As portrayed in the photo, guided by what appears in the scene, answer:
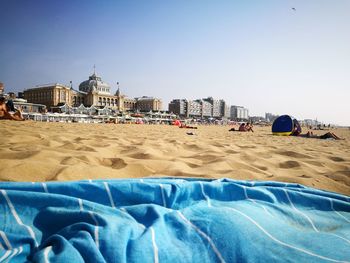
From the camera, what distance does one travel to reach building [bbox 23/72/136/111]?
79.2 metres

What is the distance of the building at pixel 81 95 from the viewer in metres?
79.2

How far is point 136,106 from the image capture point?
4085 inches

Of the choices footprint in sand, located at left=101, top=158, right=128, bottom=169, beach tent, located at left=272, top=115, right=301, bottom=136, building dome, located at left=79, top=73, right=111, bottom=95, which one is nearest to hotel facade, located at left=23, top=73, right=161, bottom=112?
building dome, located at left=79, top=73, right=111, bottom=95

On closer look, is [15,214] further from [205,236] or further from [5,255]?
[205,236]

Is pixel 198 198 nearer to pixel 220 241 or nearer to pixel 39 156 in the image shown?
pixel 220 241

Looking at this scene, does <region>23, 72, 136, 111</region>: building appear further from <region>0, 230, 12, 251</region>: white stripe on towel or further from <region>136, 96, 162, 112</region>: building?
<region>0, 230, 12, 251</region>: white stripe on towel

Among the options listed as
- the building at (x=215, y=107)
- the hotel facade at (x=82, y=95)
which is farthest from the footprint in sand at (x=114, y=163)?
the building at (x=215, y=107)

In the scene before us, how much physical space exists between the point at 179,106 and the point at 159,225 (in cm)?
11455

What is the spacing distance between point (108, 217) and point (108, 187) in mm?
278

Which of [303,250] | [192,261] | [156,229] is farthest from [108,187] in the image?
[303,250]

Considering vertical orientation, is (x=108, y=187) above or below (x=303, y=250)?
above

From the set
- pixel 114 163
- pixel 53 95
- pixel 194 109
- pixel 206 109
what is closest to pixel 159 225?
pixel 114 163

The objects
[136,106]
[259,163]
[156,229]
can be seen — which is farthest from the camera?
[136,106]

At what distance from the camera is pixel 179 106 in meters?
115
